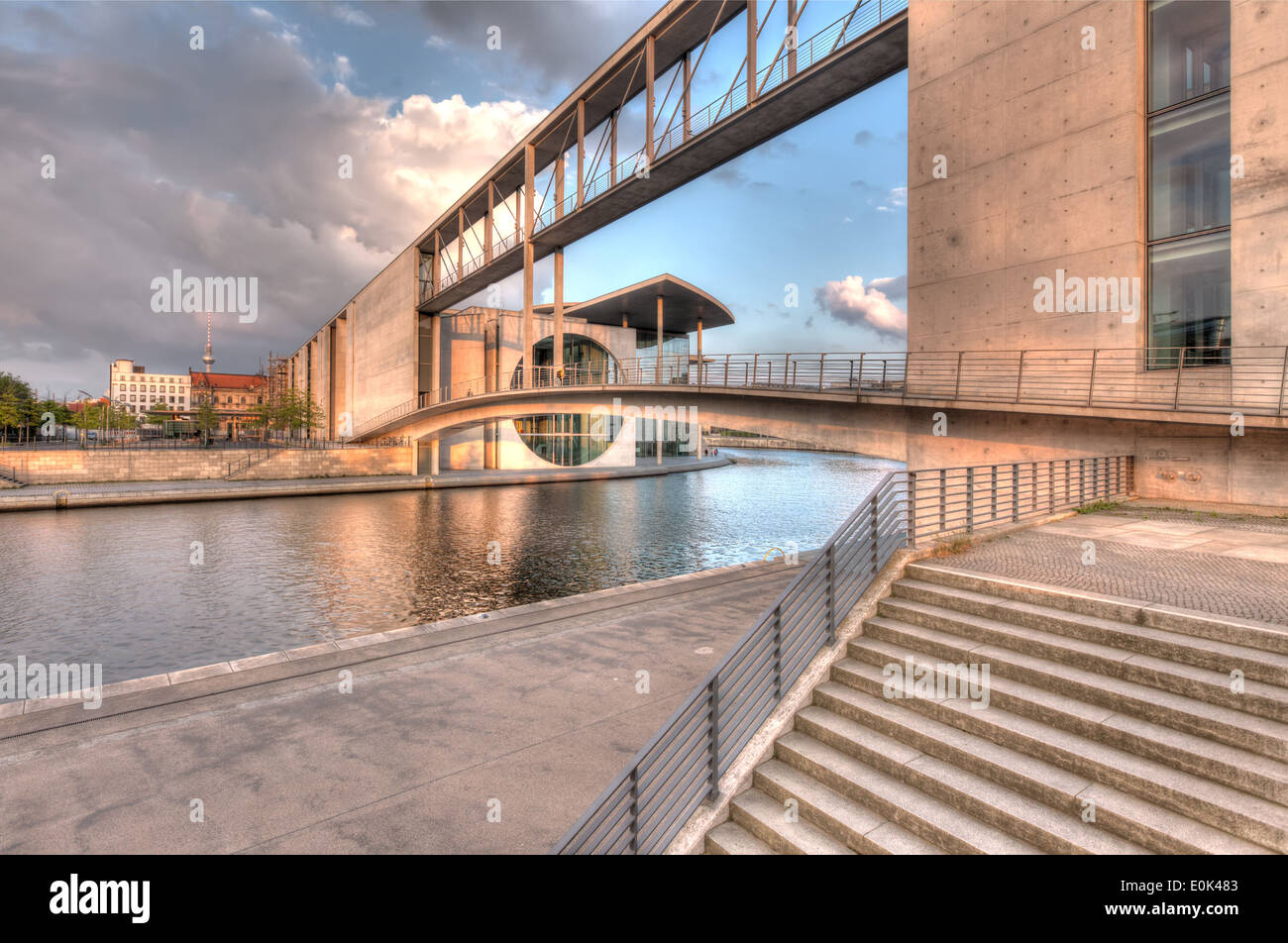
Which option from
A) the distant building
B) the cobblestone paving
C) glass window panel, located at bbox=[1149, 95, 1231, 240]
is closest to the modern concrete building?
glass window panel, located at bbox=[1149, 95, 1231, 240]

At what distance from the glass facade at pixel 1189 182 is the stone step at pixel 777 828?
1197 centimetres

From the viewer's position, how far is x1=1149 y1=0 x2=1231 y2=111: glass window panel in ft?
36.1

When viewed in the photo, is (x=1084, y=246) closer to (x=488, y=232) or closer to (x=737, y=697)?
(x=737, y=697)

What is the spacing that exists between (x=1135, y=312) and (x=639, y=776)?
13484mm

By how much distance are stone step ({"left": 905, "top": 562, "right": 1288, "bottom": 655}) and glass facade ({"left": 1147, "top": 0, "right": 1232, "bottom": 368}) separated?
9110 mm

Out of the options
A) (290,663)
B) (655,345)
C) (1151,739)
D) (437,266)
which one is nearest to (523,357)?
(437,266)

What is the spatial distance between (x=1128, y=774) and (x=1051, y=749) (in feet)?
1.26

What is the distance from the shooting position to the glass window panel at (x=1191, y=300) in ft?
36.1

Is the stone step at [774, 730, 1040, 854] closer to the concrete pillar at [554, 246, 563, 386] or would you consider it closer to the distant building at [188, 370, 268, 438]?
the concrete pillar at [554, 246, 563, 386]

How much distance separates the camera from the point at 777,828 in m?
3.85

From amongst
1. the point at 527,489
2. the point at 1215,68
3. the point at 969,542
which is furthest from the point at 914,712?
the point at 527,489

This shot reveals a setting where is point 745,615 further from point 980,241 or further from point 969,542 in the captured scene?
point 980,241

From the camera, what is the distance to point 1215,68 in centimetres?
1107

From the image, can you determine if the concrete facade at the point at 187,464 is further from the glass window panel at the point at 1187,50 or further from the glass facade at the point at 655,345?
the glass window panel at the point at 1187,50
